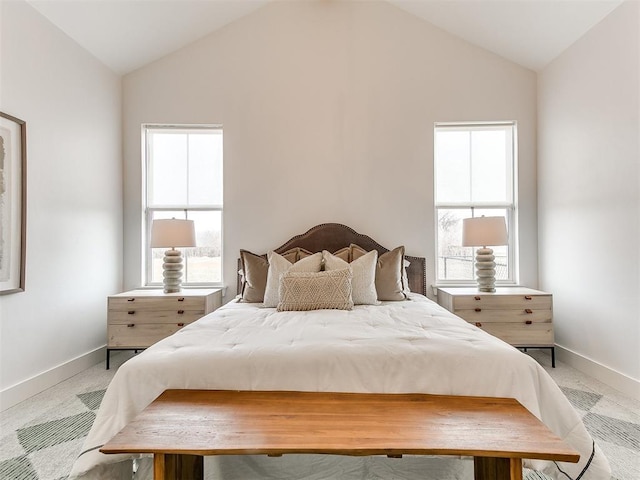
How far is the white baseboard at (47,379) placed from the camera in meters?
2.34

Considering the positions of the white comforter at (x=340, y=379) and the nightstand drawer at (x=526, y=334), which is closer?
the white comforter at (x=340, y=379)

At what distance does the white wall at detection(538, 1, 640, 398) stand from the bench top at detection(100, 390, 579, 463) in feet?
6.54

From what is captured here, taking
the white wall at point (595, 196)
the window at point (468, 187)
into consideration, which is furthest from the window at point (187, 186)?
the white wall at point (595, 196)

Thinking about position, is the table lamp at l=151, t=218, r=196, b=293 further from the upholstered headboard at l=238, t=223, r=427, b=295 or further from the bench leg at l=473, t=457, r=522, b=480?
the bench leg at l=473, t=457, r=522, b=480

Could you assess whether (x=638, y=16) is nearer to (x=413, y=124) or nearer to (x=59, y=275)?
(x=413, y=124)

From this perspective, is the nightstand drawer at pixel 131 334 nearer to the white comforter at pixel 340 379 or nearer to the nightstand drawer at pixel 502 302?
the white comforter at pixel 340 379

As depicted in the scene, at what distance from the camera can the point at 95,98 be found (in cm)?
325

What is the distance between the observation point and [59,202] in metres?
2.84

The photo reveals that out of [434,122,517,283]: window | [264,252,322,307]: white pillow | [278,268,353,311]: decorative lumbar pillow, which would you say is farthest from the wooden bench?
[434,122,517,283]: window

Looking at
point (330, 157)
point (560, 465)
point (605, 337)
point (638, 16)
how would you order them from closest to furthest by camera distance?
1. point (560, 465)
2. point (638, 16)
3. point (605, 337)
4. point (330, 157)

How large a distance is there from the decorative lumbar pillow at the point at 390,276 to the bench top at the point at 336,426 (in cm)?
160

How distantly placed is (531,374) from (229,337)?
1348 mm

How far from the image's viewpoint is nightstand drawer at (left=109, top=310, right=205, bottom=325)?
3023 millimetres

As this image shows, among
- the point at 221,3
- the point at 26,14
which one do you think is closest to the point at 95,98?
the point at 26,14
